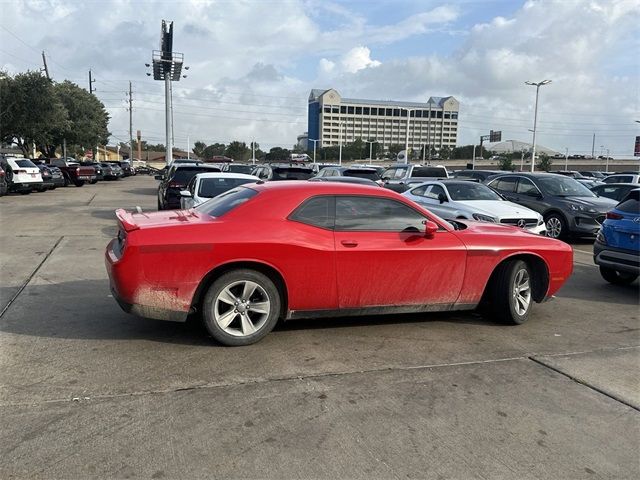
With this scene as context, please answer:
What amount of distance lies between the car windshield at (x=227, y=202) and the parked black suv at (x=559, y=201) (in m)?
9.64

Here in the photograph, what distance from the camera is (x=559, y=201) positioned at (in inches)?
519

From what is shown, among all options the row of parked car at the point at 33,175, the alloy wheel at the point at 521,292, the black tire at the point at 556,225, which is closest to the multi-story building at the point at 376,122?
the row of parked car at the point at 33,175

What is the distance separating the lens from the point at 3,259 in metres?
9.11

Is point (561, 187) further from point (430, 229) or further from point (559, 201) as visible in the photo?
point (430, 229)

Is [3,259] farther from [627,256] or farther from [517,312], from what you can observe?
[627,256]

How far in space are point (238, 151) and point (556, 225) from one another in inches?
4584

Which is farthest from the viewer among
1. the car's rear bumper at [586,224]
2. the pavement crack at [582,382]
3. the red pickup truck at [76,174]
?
the red pickup truck at [76,174]

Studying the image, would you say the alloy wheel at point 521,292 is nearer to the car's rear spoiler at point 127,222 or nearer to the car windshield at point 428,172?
the car's rear spoiler at point 127,222

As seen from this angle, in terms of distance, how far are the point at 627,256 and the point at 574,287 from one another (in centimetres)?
84

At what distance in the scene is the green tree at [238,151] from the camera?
124 meters

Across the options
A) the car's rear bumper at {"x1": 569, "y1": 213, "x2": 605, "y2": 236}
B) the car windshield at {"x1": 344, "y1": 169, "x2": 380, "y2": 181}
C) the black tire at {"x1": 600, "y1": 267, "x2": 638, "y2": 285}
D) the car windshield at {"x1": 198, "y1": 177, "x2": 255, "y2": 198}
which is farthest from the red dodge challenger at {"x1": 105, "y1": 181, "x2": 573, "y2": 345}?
the car windshield at {"x1": 344, "y1": 169, "x2": 380, "y2": 181}

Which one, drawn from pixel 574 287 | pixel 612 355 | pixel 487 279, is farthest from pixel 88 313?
pixel 574 287

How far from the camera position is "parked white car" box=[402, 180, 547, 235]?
1080cm

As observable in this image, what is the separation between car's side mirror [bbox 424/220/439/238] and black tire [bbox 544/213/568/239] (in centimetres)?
875
